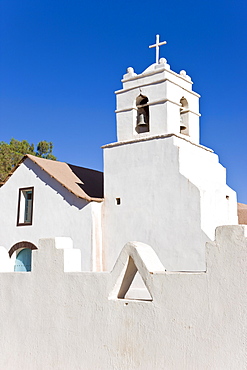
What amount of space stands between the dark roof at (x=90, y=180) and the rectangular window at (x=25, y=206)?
1.87 meters

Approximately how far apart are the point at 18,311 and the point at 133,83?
8.49 metres

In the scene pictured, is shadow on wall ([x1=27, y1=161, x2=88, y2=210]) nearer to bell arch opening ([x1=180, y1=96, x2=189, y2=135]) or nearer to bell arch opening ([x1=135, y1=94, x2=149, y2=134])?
bell arch opening ([x1=135, y1=94, x2=149, y2=134])

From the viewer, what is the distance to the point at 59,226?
13.6 metres

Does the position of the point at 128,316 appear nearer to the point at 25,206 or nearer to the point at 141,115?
the point at 141,115

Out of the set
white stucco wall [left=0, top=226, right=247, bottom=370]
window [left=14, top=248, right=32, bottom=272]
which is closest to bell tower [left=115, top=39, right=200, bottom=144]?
window [left=14, top=248, right=32, bottom=272]

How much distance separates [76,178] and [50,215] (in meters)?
1.79

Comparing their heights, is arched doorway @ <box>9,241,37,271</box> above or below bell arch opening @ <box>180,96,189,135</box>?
below

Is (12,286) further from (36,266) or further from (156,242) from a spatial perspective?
(156,242)

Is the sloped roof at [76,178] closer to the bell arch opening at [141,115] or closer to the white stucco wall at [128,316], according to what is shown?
the bell arch opening at [141,115]

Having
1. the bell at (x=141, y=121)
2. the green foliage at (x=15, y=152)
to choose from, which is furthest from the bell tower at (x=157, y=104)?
the green foliage at (x=15, y=152)

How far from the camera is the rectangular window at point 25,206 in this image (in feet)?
48.3

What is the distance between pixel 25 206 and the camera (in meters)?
15.0

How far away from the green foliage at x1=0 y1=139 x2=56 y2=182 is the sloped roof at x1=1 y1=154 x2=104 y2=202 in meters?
13.3

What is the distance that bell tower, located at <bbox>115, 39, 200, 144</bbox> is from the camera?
1249 cm
